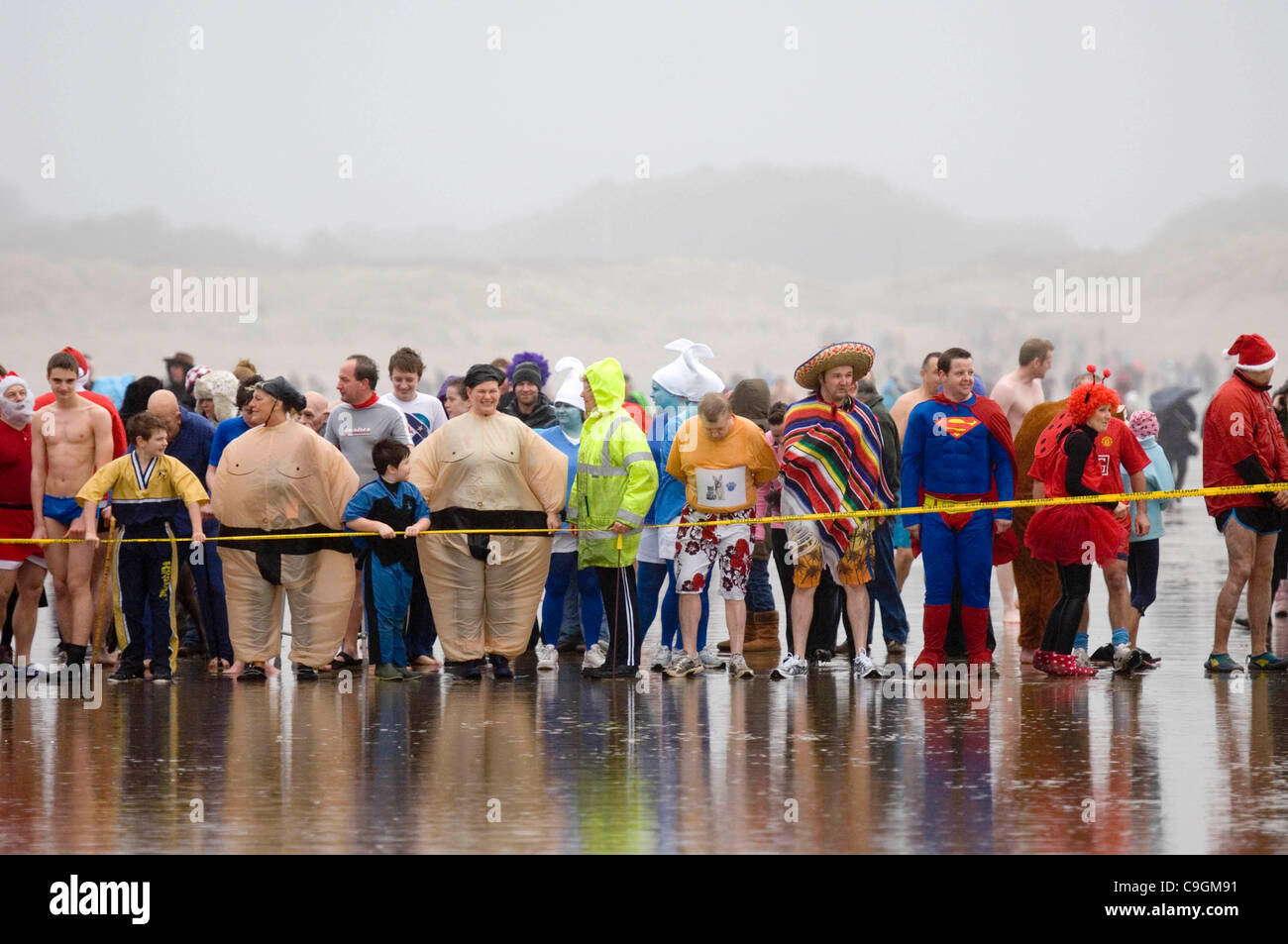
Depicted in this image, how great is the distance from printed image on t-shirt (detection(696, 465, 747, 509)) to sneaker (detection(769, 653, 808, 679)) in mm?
924

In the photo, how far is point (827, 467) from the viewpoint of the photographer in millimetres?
9594

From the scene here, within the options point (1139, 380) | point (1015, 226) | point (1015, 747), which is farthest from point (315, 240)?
point (1015, 747)

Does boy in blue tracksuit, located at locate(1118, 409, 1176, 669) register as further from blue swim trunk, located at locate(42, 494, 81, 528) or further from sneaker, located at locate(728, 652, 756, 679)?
blue swim trunk, located at locate(42, 494, 81, 528)

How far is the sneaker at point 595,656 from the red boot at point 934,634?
183cm

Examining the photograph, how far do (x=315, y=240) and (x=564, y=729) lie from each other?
81.9 feet

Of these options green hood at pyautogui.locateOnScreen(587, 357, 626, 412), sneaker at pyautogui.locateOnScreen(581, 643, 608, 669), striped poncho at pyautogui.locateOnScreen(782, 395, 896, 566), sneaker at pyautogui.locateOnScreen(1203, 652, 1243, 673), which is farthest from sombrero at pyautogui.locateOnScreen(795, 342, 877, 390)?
sneaker at pyautogui.locateOnScreen(1203, 652, 1243, 673)

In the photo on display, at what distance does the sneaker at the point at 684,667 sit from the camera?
9828 millimetres

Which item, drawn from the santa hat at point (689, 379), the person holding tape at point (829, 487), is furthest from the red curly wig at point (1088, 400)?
the santa hat at point (689, 379)

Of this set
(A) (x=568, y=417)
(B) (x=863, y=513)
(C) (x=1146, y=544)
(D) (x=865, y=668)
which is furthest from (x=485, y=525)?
(C) (x=1146, y=544)

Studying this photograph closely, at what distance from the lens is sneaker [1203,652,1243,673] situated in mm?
9523

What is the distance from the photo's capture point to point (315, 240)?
3166 centimetres

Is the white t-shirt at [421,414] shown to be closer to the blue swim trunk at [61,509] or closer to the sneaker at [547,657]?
the sneaker at [547,657]

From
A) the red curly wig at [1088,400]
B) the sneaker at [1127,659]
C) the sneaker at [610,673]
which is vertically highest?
the red curly wig at [1088,400]
